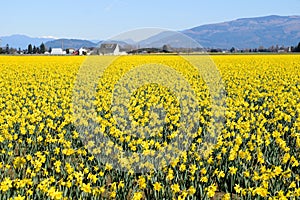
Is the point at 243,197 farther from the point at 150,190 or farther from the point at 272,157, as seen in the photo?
the point at 272,157

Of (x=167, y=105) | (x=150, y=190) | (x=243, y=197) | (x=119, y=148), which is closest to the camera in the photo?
(x=243, y=197)

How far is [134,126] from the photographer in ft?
31.5

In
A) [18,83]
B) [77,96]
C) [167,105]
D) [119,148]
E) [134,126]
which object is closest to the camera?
[119,148]

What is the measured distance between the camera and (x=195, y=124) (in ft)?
31.9

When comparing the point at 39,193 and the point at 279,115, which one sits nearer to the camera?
the point at 39,193

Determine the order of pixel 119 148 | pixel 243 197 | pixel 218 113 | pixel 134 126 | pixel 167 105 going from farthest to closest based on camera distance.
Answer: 1. pixel 167 105
2. pixel 218 113
3. pixel 134 126
4. pixel 119 148
5. pixel 243 197

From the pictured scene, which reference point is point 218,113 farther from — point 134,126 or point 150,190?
point 150,190

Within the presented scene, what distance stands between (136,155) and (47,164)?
5.22 feet

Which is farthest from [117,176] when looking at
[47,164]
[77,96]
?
[77,96]

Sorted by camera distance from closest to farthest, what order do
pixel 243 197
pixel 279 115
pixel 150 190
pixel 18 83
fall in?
pixel 243 197 < pixel 150 190 < pixel 279 115 < pixel 18 83

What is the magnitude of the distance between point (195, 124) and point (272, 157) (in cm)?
223

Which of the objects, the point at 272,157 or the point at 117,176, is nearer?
the point at 117,176

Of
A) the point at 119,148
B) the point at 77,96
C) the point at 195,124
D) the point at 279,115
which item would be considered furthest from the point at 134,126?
the point at 77,96

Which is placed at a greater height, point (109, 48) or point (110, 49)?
point (109, 48)
